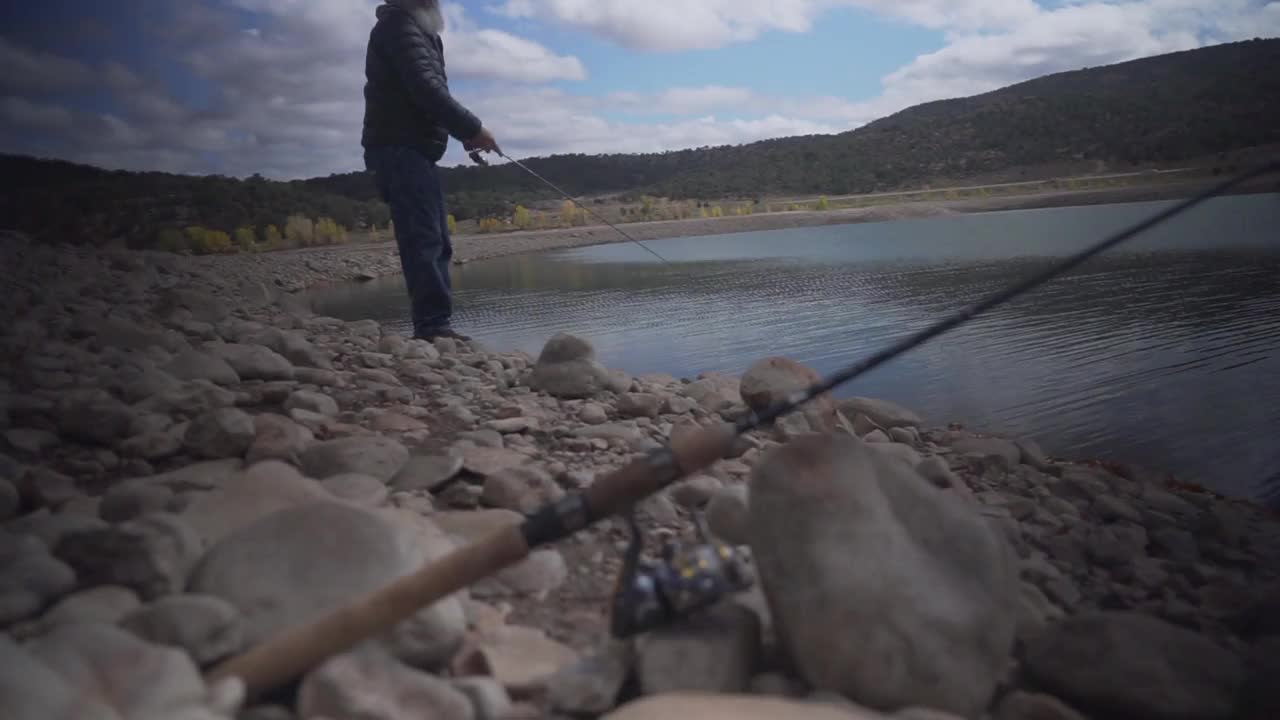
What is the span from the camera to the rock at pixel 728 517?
5.59ft

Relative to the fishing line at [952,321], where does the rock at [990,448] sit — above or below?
below

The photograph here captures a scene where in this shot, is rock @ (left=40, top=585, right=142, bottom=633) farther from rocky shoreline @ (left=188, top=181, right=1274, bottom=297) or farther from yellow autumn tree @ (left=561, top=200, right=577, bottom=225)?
yellow autumn tree @ (left=561, top=200, right=577, bottom=225)

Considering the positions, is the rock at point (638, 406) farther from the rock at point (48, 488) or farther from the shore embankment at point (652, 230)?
the shore embankment at point (652, 230)

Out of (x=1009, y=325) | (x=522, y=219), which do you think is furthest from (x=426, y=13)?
(x=522, y=219)

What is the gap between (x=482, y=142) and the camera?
397cm

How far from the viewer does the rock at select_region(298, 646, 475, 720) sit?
3.83 ft

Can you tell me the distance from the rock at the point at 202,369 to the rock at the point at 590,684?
2.34 m

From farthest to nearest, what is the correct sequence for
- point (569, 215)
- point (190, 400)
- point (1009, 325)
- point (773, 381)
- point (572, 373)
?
point (569, 215) → point (1009, 325) → point (572, 373) → point (773, 381) → point (190, 400)

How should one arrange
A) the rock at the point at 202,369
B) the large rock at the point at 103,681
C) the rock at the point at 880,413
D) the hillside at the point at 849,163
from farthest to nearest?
the hillside at the point at 849,163, the rock at the point at 880,413, the rock at the point at 202,369, the large rock at the point at 103,681

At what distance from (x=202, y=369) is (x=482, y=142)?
5.97 feet

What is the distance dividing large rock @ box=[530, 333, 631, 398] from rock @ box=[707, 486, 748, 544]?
72.5 inches

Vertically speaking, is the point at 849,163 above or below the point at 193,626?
above

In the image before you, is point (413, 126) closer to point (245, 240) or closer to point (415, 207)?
point (415, 207)

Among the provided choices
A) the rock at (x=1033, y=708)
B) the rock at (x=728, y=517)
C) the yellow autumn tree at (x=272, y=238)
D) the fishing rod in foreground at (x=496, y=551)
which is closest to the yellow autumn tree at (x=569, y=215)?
the yellow autumn tree at (x=272, y=238)
